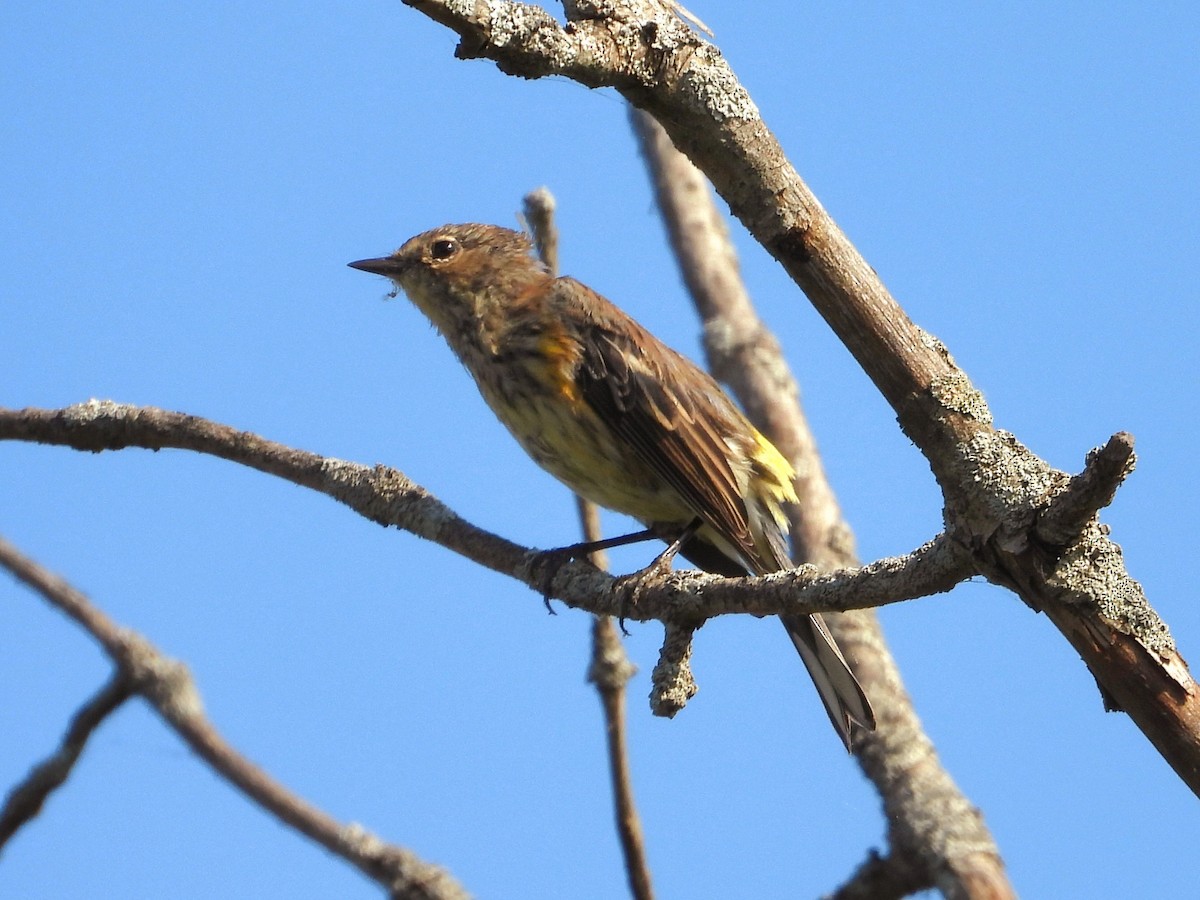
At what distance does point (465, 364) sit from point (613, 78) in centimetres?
341

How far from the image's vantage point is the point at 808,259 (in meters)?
2.98

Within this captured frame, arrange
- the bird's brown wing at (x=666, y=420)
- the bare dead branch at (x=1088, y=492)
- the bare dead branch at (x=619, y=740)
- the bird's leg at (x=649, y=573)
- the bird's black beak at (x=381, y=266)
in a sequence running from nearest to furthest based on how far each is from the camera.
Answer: the bare dead branch at (x=1088, y=492)
the bird's leg at (x=649, y=573)
the bare dead branch at (x=619, y=740)
the bird's brown wing at (x=666, y=420)
the bird's black beak at (x=381, y=266)

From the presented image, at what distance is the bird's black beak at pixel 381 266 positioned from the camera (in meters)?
6.88

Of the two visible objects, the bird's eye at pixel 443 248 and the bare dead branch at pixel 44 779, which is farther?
the bird's eye at pixel 443 248

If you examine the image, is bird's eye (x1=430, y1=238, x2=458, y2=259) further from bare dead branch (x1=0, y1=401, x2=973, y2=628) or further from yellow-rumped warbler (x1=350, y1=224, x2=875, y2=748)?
bare dead branch (x1=0, y1=401, x2=973, y2=628)

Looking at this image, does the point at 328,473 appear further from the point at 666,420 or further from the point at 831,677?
the point at 831,677

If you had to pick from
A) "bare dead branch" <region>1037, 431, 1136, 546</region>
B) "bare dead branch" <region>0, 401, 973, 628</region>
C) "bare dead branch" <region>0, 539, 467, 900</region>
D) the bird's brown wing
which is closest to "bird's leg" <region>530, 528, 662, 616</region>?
"bare dead branch" <region>0, 401, 973, 628</region>

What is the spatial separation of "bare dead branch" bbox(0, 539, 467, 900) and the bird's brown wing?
2.08 metres

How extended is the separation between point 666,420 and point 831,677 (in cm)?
133

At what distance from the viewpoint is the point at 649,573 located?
4457 millimetres

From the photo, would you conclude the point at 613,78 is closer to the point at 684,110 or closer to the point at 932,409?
the point at 684,110

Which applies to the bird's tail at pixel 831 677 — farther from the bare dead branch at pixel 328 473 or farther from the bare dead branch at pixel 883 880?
the bare dead branch at pixel 328 473

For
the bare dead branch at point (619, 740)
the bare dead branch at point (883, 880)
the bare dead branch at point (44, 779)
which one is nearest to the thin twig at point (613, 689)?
the bare dead branch at point (619, 740)

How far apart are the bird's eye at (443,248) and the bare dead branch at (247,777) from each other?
A: 3.09 meters
